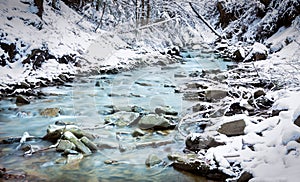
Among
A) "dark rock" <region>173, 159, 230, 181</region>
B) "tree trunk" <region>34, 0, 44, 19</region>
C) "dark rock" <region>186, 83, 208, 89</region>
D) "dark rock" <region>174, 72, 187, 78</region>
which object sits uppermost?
"tree trunk" <region>34, 0, 44, 19</region>

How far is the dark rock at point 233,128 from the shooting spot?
201 inches

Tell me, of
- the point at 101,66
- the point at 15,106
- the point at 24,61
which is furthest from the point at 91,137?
the point at 101,66

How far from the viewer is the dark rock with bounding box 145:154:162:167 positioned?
4785 millimetres

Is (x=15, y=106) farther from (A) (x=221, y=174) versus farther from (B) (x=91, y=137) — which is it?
(A) (x=221, y=174)

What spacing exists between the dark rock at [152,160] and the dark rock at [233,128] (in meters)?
1.18

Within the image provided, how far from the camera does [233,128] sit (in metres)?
5.16

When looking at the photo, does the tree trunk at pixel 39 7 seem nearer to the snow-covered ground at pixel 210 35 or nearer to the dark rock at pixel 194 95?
the snow-covered ground at pixel 210 35

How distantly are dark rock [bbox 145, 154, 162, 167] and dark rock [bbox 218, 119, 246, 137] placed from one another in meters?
1.18

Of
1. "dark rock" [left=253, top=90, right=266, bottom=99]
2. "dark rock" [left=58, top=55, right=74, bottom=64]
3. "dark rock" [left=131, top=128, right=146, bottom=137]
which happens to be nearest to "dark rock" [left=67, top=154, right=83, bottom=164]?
"dark rock" [left=131, top=128, right=146, bottom=137]

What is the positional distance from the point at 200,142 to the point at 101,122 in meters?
2.56

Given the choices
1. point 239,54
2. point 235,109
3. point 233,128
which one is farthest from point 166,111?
point 239,54

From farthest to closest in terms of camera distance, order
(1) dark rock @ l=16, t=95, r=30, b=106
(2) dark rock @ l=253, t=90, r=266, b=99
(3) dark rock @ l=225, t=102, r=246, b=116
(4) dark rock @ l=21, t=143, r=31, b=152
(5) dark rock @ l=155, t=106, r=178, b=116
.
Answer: (1) dark rock @ l=16, t=95, r=30, b=106 → (5) dark rock @ l=155, t=106, r=178, b=116 → (2) dark rock @ l=253, t=90, r=266, b=99 → (3) dark rock @ l=225, t=102, r=246, b=116 → (4) dark rock @ l=21, t=143, r=31, b=152

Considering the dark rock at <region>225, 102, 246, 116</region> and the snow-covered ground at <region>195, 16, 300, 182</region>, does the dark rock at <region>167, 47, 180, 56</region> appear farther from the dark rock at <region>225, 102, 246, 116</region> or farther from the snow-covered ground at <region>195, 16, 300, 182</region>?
the snow-covered ground at <region>195, 16, 300, 182</region>

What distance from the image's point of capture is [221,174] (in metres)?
4.23
